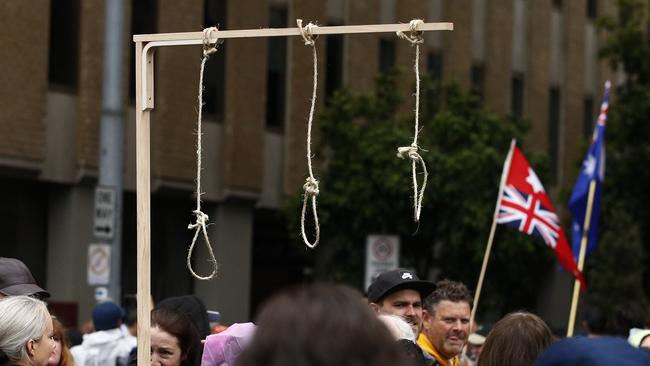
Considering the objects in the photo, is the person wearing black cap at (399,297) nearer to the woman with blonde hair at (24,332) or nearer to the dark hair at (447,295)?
the dark hair at (447,295)

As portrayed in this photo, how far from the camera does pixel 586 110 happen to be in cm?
3912

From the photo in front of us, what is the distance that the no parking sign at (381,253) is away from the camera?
2297 cm

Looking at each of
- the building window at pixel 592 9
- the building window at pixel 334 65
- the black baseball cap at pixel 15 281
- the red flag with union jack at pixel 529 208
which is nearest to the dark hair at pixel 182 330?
the black baseball cap at pixel 15 281

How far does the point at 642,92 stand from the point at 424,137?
7.43 metres

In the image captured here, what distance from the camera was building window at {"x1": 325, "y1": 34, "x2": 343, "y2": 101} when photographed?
2869 centimetres

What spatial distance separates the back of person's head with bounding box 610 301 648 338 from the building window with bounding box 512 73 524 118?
25319mm

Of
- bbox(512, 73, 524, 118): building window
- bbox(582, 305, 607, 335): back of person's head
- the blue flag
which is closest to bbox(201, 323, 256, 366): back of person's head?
bbox(582, 305, 607, 335): back of person's head

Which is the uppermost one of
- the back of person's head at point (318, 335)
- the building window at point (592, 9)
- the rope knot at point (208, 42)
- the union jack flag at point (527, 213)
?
the building window at point (592, 9)

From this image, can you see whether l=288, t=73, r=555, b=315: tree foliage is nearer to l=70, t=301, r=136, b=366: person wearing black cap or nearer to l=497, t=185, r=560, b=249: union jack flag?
l=497, t=185, r=560, b=249: union jack flag

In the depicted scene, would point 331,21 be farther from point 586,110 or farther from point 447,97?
point 586,110

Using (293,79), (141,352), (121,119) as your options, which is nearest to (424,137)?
(293,79)

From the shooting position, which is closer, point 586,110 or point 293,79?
point 293,79

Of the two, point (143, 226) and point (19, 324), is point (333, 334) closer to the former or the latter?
point (143, 226)

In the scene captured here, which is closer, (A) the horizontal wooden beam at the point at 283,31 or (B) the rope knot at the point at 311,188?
(A) the horizontal wooden beam at the point at 283,31
